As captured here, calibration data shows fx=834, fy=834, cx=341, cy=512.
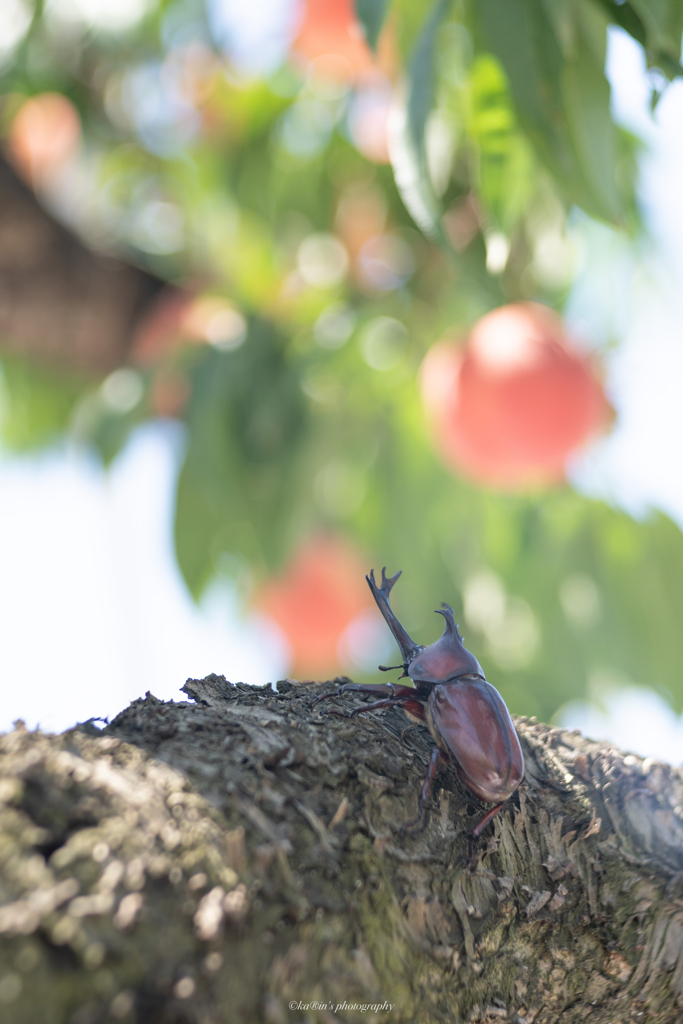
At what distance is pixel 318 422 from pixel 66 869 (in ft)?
3.85

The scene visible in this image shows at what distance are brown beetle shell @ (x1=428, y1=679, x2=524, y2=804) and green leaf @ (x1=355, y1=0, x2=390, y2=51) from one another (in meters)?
0.51

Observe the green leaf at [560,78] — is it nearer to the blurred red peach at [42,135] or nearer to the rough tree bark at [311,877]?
the rough tree bark at [311,877]

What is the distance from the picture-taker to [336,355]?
4.59 ft

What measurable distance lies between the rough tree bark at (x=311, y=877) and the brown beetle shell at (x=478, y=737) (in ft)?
0.05

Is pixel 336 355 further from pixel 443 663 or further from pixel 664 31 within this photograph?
pixel 443 663

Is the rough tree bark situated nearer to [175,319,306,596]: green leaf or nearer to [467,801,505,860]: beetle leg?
[467,801,505,860]: beetle leg

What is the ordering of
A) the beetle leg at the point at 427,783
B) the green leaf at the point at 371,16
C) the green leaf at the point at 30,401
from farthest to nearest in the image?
the green leaf at the point at 30,401 < the green leaf at the point at 371,16 < the beetle leg at the point at 427,783

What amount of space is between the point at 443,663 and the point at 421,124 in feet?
1.55

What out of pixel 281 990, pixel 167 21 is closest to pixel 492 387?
pixel 281 990

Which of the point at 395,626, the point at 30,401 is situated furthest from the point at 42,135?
the point at 395,626

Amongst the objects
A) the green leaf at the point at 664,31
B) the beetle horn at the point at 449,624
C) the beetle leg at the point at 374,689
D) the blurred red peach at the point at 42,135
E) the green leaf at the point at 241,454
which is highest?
the blurred red peach at the point at 42,135

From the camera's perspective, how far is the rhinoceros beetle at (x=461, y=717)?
1.33 feet

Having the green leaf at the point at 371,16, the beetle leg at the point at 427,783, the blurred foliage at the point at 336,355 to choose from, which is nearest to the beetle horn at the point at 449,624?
the beetle leg at the point at 427,783

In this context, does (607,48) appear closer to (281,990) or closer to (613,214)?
(613,214)
